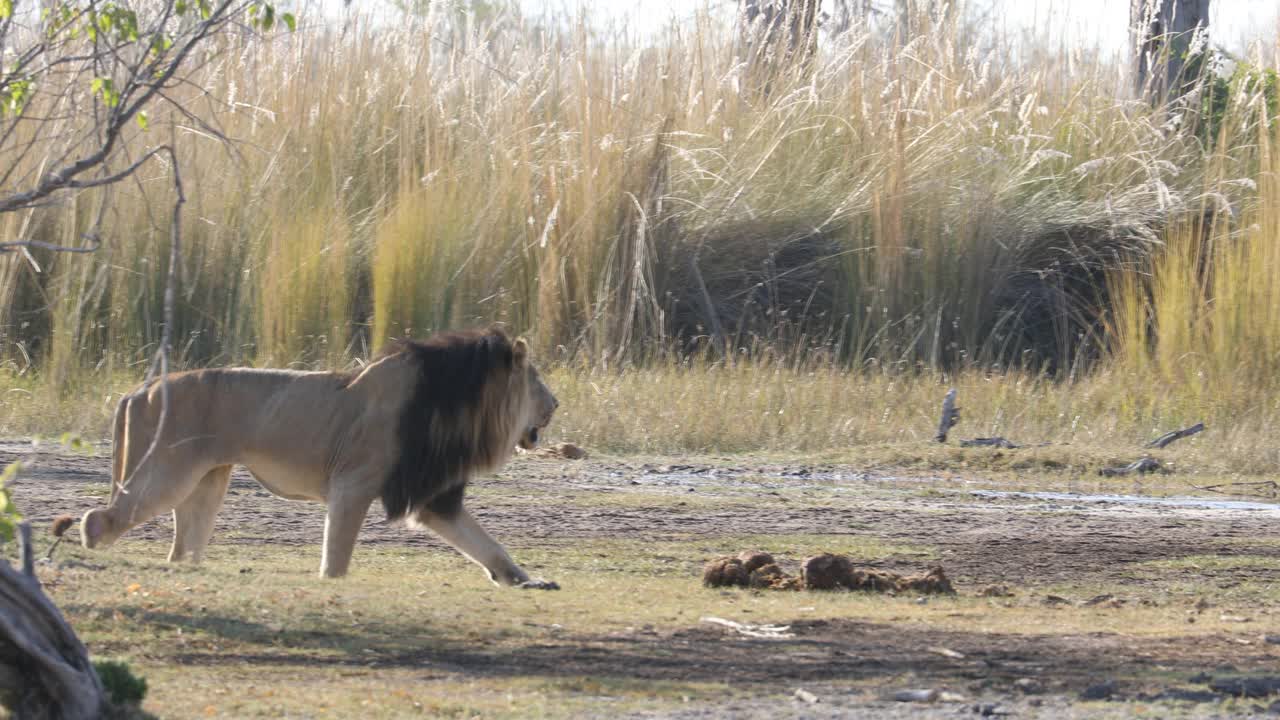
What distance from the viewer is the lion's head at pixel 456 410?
20.9 ft

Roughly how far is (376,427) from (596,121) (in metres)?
7.70

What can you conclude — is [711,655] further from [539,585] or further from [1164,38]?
[1164,38]

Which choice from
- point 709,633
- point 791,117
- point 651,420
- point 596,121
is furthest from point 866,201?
point 709,633

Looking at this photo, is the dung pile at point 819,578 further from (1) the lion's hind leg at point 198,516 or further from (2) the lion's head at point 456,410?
(1) the lion's hind leg at point 198,516

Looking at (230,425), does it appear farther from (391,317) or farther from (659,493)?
(391,317)

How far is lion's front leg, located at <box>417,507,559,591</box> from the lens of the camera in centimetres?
640

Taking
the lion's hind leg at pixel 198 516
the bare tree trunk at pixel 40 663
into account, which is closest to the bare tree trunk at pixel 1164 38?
the lion's hind leg at pixel 198 516

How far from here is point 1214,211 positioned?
1321 centimetres

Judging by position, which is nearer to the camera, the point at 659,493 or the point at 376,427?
the point at 376,427

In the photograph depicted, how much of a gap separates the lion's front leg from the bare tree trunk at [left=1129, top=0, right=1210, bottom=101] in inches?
414

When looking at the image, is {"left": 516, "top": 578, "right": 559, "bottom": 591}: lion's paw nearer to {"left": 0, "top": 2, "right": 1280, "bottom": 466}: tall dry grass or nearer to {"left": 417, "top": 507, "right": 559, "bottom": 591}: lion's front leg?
{"left": 417, "top": 507, "right": 559, "bottom": 591}: lion's front leg

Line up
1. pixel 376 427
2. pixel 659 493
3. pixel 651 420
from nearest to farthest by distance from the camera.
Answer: pixel 376 427 → pixel 659 493 → pixel 651 420

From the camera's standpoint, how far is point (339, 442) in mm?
6484

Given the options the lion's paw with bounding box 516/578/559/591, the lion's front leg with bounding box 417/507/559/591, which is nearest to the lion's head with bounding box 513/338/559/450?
the lion's front leg with bounding box 417/507/559/591
